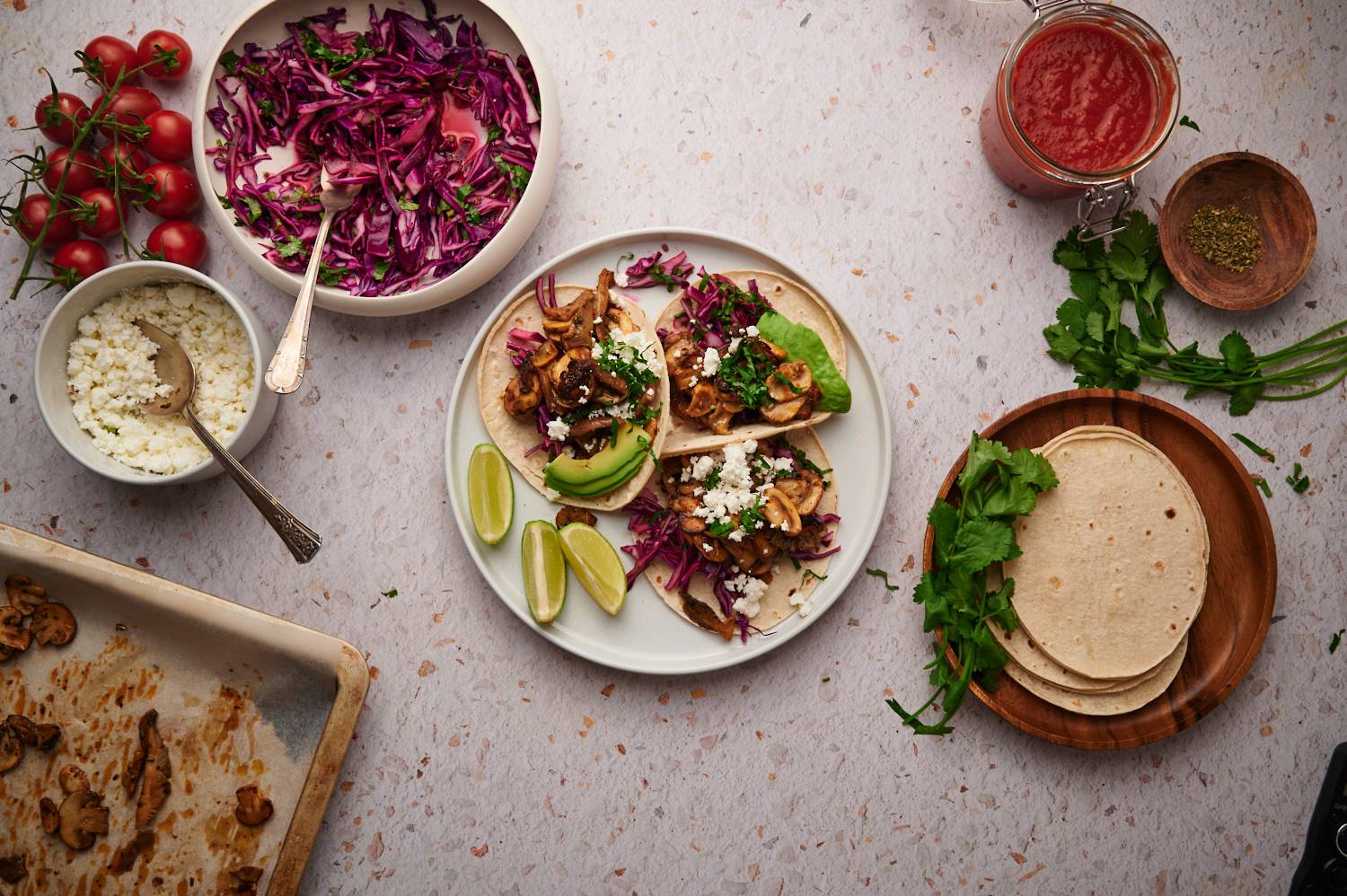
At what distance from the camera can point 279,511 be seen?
273 cm

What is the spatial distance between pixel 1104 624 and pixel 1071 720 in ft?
1.22

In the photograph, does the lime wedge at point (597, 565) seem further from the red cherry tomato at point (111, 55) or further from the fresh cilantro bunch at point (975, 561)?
the red cherry tomato at point (111, 55)

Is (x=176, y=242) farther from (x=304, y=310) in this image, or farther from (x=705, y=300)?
(x=705, y=300)

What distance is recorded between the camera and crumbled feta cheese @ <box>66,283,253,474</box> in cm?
288

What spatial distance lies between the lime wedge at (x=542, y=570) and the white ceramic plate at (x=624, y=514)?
2.4 inches

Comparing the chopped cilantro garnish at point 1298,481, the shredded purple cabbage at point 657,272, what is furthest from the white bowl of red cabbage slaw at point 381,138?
the chopped cilantro garnish at point 1298,481

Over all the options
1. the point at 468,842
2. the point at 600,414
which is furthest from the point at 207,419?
the point at 468,842

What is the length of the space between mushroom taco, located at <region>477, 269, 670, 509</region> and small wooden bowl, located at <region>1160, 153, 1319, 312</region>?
1949 mm

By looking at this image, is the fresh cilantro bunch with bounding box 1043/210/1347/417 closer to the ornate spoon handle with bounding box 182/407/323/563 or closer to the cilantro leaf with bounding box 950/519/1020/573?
the cilantro leaf with bounding box 950/519/1020/573

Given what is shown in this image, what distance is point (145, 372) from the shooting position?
2.87 m

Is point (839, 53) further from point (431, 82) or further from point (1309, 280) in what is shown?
point (1309, 280)

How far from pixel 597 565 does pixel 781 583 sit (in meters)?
0.65

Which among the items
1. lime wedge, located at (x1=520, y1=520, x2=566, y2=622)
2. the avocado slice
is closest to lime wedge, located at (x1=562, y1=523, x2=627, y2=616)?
lime wedge, located at (x1=520, y1=520, x2=566, y2=622)

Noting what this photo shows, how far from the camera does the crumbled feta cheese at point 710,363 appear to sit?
9.46 feet
